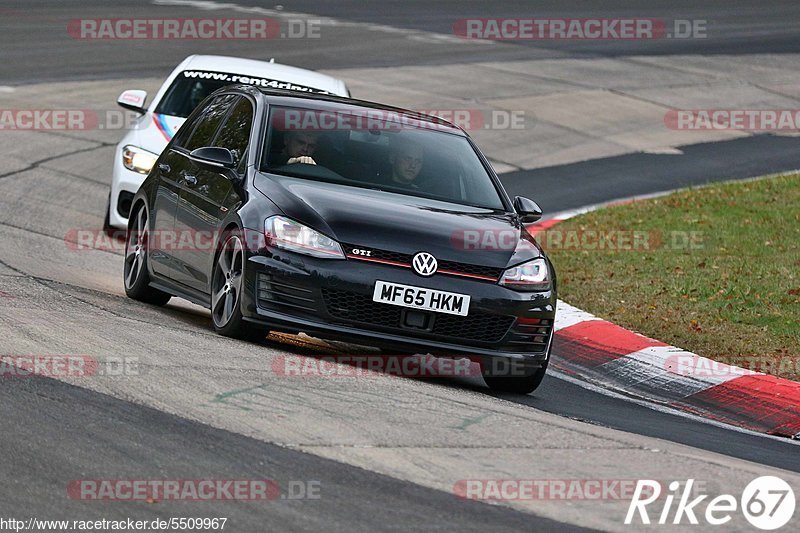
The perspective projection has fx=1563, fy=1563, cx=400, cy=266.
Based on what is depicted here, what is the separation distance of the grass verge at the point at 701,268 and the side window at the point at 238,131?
3195 mm

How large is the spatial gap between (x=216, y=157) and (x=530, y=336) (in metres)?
2.16

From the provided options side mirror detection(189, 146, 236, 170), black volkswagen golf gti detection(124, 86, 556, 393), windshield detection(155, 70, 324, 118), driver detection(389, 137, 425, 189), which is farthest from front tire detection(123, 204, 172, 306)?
windshield detection(155, 70, 324, 118)

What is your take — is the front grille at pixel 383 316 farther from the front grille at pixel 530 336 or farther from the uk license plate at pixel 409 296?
the front grille at pixel 530 336

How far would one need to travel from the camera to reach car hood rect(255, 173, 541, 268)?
8297 mm

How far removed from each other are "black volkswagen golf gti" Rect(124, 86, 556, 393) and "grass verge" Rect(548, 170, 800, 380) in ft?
6.48

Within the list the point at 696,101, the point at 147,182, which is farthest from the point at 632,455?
the point at 696,101

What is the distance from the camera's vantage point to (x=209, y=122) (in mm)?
10344

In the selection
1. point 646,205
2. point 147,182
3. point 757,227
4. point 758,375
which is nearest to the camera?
point 758,375

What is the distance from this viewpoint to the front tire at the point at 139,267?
10430 mm

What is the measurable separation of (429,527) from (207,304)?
12.8 feet

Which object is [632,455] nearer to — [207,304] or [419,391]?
[419,391]

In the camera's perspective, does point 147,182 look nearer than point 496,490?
No

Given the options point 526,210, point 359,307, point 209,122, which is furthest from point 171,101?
point 359,307

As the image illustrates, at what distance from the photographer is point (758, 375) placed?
9484mm
